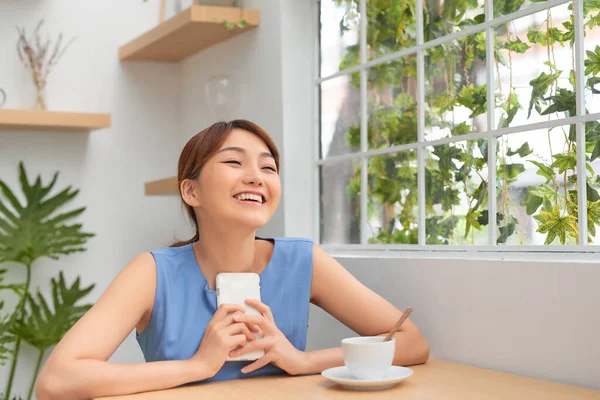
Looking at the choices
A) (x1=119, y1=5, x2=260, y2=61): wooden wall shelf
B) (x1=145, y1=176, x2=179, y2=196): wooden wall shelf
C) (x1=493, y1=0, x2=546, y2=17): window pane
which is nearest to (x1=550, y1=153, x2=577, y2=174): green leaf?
(x1=493, y1=0, x2=546, y2=17): window pane

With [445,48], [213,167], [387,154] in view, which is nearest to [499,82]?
[445,48]

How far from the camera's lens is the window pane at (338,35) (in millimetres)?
2633

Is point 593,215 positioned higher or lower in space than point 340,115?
lower

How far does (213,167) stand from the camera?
182cm

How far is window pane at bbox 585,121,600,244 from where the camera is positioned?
5.74 ft

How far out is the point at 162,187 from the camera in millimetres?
3113

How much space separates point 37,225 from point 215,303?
1.68m

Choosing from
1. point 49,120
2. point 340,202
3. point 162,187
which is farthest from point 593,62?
point 49,120

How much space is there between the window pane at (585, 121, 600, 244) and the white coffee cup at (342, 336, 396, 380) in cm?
55

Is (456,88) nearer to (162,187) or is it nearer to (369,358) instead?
(369,358)

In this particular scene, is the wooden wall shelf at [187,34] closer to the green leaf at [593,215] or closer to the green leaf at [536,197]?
the green leaf at [536,197]

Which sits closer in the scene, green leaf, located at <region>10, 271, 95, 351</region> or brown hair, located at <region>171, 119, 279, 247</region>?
brown hair, located at <region>171, 119, 279, 247</region>

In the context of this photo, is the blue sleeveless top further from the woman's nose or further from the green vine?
the green vine

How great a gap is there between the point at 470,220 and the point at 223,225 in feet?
2.33
